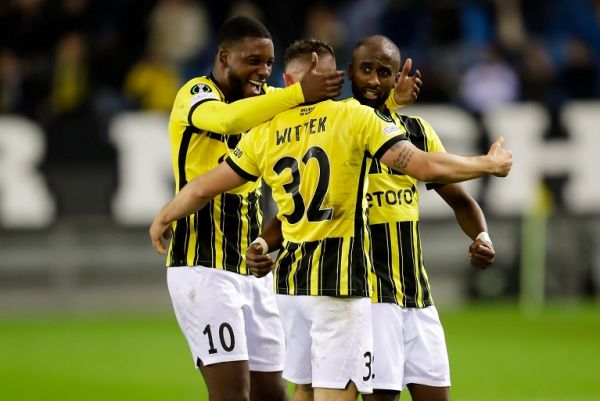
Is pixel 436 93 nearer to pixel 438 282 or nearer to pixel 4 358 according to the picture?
pixel 438 282

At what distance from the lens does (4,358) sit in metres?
13.0

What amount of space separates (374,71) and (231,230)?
1.20m

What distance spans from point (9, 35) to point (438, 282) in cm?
654

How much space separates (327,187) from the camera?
6145 millimetres

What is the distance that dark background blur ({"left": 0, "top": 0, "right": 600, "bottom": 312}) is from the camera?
622 inches

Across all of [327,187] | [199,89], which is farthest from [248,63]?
[327,187]

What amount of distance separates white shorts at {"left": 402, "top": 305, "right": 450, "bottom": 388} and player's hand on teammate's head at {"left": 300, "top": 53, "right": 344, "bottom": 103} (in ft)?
4.27

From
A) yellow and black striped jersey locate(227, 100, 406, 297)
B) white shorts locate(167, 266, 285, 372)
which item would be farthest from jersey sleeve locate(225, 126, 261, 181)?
white shorts locate(167, 266, 285, 372)

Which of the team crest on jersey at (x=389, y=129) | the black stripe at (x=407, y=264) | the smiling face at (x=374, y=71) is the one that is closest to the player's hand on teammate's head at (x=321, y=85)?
the team crest on jersey at (x=389, y=129)

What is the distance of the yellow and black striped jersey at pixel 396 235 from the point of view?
6.77m

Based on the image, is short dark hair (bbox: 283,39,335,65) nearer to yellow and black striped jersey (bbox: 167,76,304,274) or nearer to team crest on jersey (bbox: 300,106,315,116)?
team crest on jersey (bbox: 300,106,315,116)

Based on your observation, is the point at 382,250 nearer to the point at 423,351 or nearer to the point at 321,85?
the point at 423,351

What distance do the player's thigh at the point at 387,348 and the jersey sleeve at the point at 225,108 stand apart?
3.86ft

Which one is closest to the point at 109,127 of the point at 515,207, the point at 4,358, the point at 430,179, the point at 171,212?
the point at 4,358
